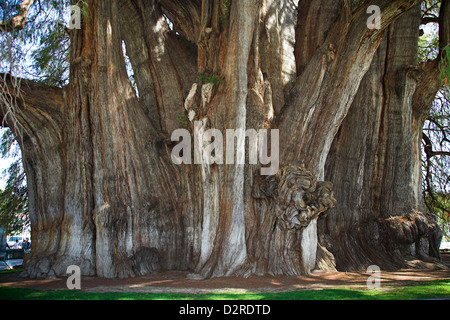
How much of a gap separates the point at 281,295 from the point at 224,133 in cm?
346

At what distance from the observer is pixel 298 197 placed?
26.2 feet

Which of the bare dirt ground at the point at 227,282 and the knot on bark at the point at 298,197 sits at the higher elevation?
the knot on bark at the point at 298,197

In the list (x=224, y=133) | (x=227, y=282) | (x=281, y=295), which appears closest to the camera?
(x=281, y=295)

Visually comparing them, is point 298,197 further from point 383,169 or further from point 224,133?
point 383,169

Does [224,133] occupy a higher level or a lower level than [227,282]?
higher

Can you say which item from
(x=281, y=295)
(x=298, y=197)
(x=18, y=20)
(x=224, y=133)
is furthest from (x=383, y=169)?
(x=18, y=20)

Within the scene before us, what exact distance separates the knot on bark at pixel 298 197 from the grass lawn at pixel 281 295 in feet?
5.57

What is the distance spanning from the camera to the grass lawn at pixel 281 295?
597 centimetres

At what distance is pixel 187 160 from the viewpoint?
9500mm

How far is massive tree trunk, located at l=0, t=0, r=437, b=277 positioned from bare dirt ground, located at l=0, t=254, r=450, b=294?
38 centimetres

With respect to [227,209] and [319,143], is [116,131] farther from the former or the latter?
[319,143]

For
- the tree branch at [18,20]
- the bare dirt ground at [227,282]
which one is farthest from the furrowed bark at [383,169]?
the tree branch at [18,20]

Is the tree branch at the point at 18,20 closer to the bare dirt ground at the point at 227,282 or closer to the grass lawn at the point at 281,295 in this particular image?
the grass lawn at the point at 281,295

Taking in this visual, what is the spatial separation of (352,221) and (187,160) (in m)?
4.11
